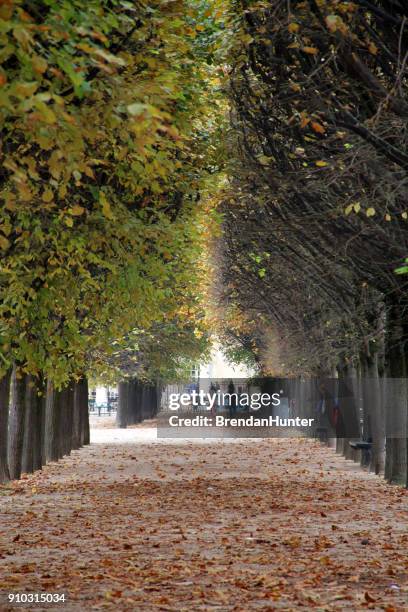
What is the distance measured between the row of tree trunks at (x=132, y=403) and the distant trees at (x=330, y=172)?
2894cm

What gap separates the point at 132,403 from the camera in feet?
242

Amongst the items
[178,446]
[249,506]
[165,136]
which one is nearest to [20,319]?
[165,136]

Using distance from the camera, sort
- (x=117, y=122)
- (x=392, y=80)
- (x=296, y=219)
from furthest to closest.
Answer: (x=296, y=219) → (x=392, y=80) → (x=117, y=122)

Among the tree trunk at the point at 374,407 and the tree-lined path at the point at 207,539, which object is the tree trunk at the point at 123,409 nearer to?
the tree-lined path at the point at 207,539

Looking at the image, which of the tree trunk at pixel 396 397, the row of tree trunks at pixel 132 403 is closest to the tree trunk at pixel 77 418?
the row of tree trunks at pixel 132 403

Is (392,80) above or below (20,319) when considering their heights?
above

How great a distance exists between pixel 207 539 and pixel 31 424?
55.0 feet

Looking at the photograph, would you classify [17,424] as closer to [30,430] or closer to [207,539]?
[30,430]

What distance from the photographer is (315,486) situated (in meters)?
25.9

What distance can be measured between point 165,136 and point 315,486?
32.5ft

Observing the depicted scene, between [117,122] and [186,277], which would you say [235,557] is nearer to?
[117,122]

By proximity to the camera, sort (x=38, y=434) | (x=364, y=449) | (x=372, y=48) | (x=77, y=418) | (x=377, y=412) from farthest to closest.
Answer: (x=77, y=418) < (x=364, y=449) < (x=38, y=434) < (x=377, y=412) < (x=372, y=48)

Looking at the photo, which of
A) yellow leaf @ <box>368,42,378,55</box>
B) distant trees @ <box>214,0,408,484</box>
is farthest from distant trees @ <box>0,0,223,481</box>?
yellow leaf @ <box>368,42,378,55</box>

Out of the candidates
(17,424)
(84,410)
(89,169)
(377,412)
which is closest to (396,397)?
(377,412)
